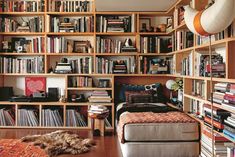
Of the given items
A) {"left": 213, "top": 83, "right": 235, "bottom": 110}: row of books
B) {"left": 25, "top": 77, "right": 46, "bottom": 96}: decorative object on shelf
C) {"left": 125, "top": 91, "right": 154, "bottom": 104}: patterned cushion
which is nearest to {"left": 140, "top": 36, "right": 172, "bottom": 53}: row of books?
{"left": 125, "top": 91, "right": 154, "bottom": 104}: patterned cushion

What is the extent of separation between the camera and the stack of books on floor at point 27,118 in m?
5.43

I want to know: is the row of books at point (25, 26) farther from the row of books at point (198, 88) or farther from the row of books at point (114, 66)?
the row of books at point (198, 88)

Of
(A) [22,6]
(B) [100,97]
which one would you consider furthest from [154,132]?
(A) [22,6]

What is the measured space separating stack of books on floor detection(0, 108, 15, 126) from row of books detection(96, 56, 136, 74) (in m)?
1.71

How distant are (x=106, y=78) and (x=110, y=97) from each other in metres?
0.47

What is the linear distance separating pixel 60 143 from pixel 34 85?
6.70 feet

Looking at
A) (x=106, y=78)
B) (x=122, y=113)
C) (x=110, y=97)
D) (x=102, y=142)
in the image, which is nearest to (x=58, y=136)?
(x=102, y=142)

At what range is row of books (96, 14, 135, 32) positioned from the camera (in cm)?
558

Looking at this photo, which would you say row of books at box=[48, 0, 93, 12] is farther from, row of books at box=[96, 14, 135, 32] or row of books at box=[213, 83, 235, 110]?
row of books at box=[213, 83, 235, 110]

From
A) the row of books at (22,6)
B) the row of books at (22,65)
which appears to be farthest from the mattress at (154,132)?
the row of books at (22,6)

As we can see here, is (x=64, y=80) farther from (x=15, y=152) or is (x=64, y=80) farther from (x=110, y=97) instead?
(x=15, y=152)

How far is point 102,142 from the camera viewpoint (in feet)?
14.7

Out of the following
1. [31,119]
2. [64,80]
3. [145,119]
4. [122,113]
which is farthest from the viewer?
[64,80]

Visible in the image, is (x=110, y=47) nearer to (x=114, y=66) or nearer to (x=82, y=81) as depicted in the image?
(x=114, y=66)
